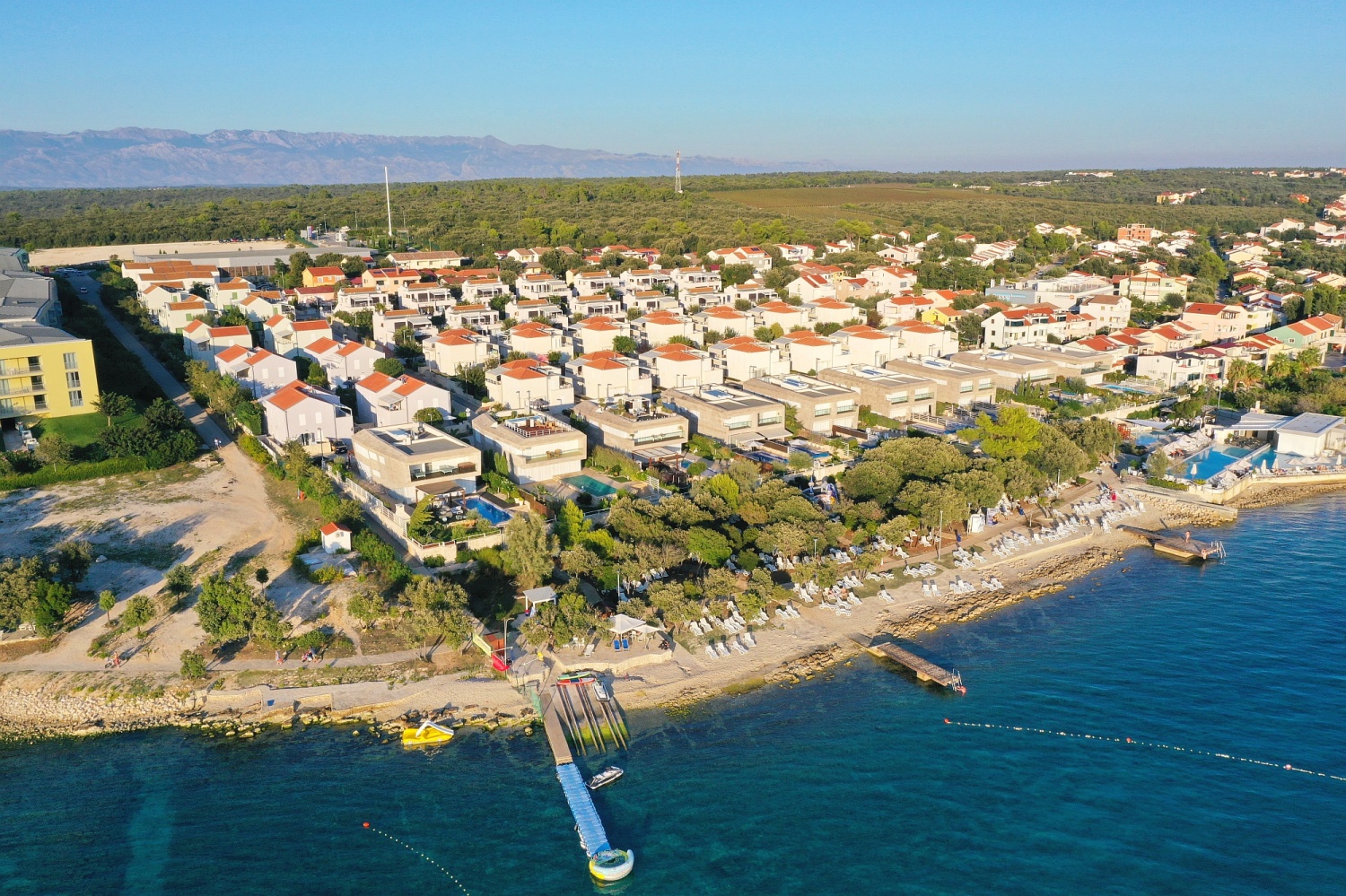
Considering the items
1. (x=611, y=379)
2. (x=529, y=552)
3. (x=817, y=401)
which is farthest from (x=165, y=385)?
(x=817, y=401)

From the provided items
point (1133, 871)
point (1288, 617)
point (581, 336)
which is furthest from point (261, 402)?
point (1288, 617)

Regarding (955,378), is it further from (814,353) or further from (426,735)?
(426,735)

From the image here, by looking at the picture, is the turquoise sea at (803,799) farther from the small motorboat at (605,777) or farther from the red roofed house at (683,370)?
the red roofed house at (683,370)

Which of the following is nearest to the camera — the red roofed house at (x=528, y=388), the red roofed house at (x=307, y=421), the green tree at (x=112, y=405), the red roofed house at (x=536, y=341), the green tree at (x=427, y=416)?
the red roofed house at (x=307, y=421)

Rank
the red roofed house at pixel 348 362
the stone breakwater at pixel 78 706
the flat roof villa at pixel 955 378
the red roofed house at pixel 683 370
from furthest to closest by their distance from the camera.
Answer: the red roofed house at pixel 683 370, the red roofed house at pixel 348 362, the flat roof villa at pixel 955 378, the stone breakwater at pixel 78 706

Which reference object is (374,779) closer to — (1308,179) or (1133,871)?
(1133,871)

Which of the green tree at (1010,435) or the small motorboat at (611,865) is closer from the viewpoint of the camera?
the small motorboat at (611,865)

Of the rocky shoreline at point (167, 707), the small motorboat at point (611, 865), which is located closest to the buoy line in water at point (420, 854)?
the small motorboat at point (611, 865)
